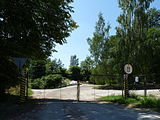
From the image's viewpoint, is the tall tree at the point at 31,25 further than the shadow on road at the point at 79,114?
Yes

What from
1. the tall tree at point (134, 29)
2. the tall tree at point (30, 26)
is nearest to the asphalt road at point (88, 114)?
the tall tree at point (30, 26)

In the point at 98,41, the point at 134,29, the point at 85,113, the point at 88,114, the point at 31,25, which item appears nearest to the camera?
the point at 88,114

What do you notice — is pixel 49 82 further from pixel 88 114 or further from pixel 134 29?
pixel 88 114

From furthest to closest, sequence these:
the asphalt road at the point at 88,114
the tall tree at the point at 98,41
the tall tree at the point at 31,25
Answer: the tall tree at the point at 98,41, the tall tree at the point at 31,25, the asphalt road at the point at 88,114

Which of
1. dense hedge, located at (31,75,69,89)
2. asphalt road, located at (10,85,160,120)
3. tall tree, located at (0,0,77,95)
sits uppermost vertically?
tall tree, located at (0,0,77,95)

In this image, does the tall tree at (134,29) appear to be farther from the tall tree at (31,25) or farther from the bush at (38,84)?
the bush at (38,84)

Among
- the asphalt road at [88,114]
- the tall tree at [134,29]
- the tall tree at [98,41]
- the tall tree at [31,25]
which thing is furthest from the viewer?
the tall tree at [98,41]

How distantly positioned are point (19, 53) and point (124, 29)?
47.9 feet

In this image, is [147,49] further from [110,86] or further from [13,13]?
[13,13]

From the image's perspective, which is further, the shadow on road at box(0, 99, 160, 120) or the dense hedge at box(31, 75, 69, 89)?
the dense hedge at box(31, 75, 69, 89)

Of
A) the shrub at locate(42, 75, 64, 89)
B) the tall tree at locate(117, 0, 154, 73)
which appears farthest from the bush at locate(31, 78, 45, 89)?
the tall tree at locate(117, 0, 154, 73)

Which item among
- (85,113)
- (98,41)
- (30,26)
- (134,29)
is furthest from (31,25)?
(98,41)

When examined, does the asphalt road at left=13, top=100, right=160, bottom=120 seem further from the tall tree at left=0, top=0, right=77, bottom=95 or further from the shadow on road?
the tall tree at left=0, top=0, right=77, bottom=95

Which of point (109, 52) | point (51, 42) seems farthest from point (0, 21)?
point (109, 52)
